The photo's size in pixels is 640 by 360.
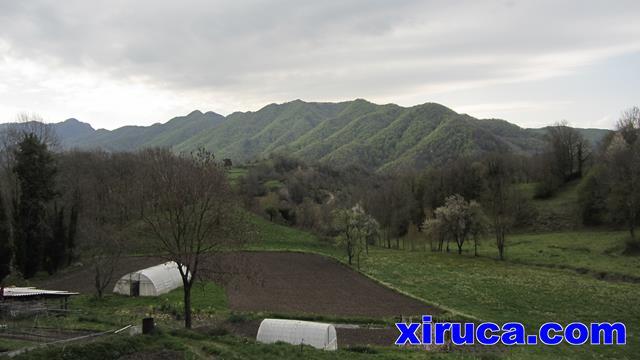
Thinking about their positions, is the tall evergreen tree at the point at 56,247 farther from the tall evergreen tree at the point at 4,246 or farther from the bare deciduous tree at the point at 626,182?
the bare deciduous tree at the point at 626,182

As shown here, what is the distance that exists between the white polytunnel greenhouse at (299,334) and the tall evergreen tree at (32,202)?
40.5 metres

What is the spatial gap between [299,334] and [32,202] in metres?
45.8

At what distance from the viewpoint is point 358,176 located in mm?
185000

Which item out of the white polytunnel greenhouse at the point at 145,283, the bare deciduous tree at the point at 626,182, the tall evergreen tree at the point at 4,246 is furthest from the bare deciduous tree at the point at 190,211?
the bare deciduous tree at the point at 626,182

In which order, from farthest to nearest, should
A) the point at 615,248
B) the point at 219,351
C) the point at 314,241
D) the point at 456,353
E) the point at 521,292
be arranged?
1. the point at 314,241
2. the point at 615,248
3. the point at 521,292
4. the point at 456,353
5. the point at 219,351

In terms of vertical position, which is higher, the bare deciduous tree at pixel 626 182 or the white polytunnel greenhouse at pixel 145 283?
the bare deciduous tree at pixel 626 182

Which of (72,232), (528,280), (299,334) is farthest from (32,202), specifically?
(528,280)

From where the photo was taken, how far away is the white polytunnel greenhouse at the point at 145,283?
40.0 m

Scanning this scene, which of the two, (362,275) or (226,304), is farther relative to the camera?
(362,275)

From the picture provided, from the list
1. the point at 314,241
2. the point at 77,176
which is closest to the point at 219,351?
the point at 314,241

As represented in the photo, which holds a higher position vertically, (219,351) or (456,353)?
(219,351)

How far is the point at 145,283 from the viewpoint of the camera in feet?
131

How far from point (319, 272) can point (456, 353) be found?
3187 centimetres

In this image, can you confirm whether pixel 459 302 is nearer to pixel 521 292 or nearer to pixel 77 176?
pixel 521 292
